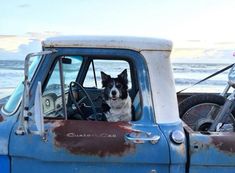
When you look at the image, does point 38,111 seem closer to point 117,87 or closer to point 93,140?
point 93,140

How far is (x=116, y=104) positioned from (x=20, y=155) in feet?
3.01

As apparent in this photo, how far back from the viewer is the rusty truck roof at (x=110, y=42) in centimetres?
294

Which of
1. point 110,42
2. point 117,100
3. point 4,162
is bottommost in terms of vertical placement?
point 4,162

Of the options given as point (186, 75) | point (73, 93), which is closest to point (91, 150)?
point (73, 93)

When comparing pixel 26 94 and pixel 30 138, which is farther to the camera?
pixel 30 138

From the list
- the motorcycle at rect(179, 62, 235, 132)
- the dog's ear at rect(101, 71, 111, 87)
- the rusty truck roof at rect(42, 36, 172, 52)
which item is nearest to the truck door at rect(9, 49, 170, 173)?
the rusty truck roof at rect(42, 36, 172, 52)

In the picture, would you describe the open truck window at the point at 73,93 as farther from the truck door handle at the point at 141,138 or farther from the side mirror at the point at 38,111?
the side mirror at the point at 38,111

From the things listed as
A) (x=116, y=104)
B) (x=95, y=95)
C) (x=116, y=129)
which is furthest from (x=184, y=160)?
(x=95, y=95)

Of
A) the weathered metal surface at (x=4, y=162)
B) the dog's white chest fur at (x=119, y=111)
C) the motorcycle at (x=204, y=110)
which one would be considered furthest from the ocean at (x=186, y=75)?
the weathered metal surface at (x=4, y=162)

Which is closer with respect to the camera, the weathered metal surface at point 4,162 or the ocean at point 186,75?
the weathered metal surface at point 4,162

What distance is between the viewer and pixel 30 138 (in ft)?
9.21

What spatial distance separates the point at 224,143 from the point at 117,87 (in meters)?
1.15

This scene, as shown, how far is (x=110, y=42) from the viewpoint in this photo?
9.64 ft

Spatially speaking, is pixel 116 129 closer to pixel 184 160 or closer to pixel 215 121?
pixel 184 160
